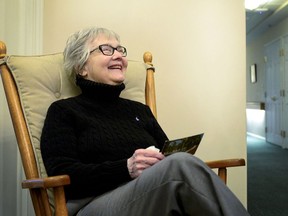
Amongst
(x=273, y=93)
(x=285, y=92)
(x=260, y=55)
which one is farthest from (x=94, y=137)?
(x=260, y=55)

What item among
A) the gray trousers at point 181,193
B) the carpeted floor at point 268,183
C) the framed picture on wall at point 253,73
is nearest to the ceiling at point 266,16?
the framed picture on wall at point 253,73

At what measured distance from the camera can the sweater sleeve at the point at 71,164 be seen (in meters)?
1.02

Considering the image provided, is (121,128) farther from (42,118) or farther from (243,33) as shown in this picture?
(243,33)

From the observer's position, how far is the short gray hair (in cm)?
133

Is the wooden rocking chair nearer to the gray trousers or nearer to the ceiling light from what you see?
the gray trousers

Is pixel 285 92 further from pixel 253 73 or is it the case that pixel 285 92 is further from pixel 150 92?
pixel 150 92

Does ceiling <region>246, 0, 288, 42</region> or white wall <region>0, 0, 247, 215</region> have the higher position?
ceiling <region>246, 0, 288, 42</region>

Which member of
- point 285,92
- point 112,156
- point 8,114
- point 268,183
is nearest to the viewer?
point 112,156

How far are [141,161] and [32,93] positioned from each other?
571 mm

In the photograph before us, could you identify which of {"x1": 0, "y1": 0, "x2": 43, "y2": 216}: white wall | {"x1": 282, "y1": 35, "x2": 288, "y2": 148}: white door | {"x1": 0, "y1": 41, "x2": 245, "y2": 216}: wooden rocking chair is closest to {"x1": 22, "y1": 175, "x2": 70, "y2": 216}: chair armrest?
{"x1": 0, "y1": 41, "x2": 245, "y2": 216}: wooden rocking chair

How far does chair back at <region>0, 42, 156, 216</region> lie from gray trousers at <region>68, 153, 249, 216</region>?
1.25 ft

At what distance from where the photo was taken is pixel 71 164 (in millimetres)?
1045

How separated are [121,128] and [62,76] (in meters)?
0.38

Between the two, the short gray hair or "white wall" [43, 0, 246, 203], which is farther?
"white wall" [43, 0, 246, 203]
